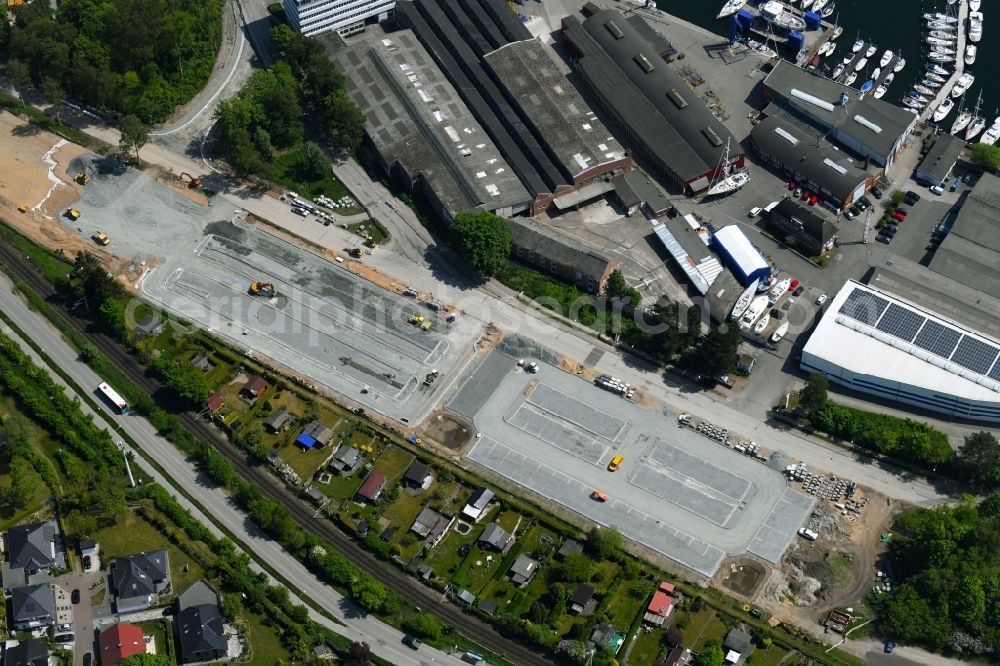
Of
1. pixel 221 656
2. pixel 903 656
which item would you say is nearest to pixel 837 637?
pixel 903 656

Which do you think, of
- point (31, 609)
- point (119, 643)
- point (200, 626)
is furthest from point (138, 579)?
point (31, 609)

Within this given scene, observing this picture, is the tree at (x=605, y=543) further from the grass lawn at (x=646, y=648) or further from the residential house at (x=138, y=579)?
the residential house at (x=138, y=579)

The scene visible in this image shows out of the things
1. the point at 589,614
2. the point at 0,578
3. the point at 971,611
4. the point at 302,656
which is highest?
the point at 971,611

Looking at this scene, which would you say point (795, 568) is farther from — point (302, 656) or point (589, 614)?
point (302, 656)

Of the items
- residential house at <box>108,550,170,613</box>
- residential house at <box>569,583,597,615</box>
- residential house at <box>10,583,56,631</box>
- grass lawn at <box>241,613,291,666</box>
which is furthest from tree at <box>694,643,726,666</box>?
residential house at <box>10,583,56,631</box>

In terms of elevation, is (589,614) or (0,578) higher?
(589,614)

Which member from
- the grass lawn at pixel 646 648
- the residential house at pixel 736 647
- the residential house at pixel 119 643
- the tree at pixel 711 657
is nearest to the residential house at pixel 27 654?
the residential house at pixel 119 643
